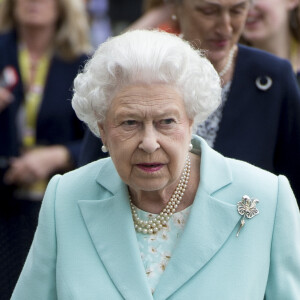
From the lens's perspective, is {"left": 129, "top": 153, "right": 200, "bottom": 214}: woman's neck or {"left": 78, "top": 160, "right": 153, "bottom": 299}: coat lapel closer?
{"left": 78, "top": 160, "right": 153, "bottom": 299}: coat lapel

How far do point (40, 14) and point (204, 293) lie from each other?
11.2 feet

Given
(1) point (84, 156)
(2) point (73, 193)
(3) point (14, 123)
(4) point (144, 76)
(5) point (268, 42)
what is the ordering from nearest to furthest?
1. (4) point (144, 76)
2. (2) point (73, 193)
3. (1) point (84, 156)
4. (5) point (268, 42)
5. (3) point (14, 123)

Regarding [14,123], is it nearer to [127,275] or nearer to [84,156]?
[84,156]

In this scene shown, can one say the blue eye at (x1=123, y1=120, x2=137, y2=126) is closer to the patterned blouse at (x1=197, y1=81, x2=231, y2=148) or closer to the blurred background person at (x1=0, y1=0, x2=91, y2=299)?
the patterned blouse at (x1=197, y1=81, x2=231, y2=148)

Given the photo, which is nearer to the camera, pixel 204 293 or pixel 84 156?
pixel 204 293

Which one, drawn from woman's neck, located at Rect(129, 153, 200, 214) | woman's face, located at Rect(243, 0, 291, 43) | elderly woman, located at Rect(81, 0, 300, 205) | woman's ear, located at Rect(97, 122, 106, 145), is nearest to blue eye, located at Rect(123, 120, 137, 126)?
woman's ear, located at Rect(97, 122, 106, 145)

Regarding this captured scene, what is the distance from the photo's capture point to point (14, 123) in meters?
6.60

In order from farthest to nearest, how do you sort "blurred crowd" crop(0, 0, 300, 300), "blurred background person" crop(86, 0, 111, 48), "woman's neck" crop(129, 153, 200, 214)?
"blurred background person" crop(86, 0, 111, 48) → "blurred crowd" crop(0, 0, 300, 300) → "woman's neck" crop(129, 153, 200, 214)

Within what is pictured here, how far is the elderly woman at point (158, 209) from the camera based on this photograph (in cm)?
392

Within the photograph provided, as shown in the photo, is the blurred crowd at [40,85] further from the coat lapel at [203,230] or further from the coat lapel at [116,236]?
the coat lapel at [203,230]

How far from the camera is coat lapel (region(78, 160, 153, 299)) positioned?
13.2 ft

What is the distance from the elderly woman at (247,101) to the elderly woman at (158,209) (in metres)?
0.81

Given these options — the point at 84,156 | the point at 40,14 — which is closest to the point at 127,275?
the point at 84,156

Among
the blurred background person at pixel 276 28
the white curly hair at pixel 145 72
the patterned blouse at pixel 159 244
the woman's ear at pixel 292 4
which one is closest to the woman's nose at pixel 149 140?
the white curly hair at pixel 145 72
